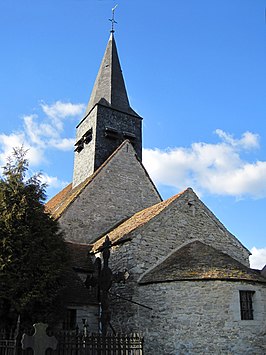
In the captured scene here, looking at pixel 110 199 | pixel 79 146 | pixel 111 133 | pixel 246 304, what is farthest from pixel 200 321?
pixel 79 146

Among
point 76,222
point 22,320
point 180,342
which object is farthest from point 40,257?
point 76,222

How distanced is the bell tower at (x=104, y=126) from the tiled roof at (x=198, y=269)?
8.04 metres

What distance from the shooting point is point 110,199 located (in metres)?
20.1

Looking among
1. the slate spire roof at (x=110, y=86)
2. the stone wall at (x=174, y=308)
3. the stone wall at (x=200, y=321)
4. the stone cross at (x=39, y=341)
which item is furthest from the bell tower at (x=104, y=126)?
the stone cross at (x=39, y=341)

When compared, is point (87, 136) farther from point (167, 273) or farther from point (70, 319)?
point (70, 319)

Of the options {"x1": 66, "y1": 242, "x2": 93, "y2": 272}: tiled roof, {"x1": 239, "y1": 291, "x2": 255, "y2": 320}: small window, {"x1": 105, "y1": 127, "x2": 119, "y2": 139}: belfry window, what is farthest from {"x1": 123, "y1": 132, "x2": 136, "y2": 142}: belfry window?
{"x1": 239, "y1": 291, "x2": 255, "y2": 320}: small window

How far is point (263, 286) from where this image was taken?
1385 cm

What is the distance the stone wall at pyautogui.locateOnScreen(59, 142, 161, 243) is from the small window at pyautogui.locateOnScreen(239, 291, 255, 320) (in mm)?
7909

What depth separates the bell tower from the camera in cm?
2166

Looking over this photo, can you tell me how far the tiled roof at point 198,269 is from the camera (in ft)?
43.8

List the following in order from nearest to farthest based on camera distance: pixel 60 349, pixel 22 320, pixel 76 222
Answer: pixel 60 349 → pixel 22 320 → pixel 76 222

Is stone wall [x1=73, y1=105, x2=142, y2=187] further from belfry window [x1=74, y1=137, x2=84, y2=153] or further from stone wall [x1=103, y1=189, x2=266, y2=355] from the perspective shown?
stone wall [x1=103, y1=189, x2=266, y2=355]

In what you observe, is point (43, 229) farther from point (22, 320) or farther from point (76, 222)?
point (76, 222)

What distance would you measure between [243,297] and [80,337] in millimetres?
7219
